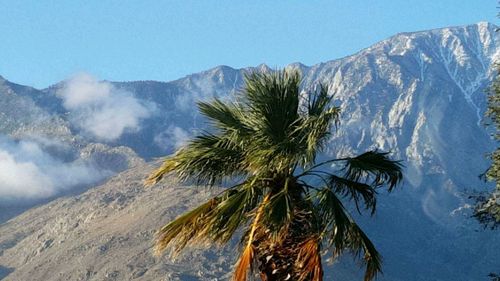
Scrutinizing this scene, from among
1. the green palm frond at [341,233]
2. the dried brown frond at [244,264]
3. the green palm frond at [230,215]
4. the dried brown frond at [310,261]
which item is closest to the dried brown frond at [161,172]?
the green palm frond at [230,215]

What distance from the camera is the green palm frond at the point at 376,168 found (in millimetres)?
12672

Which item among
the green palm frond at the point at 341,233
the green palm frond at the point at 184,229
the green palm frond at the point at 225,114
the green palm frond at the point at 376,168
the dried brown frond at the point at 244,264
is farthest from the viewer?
the green palm frond at the point at 225,114

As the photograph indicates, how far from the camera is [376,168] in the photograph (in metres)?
12.8

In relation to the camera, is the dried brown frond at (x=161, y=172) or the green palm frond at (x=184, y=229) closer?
the green palm frond at (x=184, y=229)

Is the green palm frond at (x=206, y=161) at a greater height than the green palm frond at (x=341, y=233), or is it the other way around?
the green palm frond at (x=206, y=161)

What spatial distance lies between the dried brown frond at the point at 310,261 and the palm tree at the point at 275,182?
0.04 feet

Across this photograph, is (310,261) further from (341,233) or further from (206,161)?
(206,161)

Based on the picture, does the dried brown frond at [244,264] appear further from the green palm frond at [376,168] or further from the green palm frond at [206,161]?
the green palm frond at [376,168]

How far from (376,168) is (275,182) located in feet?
5.12

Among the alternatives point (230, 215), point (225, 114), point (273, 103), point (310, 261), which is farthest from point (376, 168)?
point (225, 114)

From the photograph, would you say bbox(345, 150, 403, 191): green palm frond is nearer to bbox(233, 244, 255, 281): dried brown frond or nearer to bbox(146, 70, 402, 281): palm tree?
bbox(146, 70, 402, 281): palm tree

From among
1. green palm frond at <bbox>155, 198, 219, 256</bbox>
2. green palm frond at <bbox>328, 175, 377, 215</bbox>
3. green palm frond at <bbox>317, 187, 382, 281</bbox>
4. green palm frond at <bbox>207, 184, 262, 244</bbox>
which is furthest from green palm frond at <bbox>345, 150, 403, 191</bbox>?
green palm frond at <bbox>155, 198, 219, 256</bbox>

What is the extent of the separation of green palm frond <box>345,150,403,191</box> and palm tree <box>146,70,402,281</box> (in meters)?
0.02

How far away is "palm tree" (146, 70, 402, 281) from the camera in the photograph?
11766 mm
